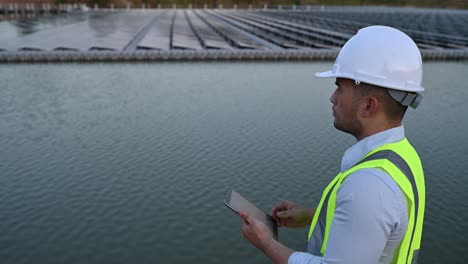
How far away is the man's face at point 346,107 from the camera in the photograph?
1789 millimetres

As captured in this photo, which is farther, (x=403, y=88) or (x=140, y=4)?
(x=140, y=4)

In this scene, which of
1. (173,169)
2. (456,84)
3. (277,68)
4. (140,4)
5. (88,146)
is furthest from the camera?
(140,4)

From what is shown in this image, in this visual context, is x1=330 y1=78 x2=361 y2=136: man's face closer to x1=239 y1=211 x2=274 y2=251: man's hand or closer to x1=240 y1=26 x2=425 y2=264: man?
x1=240 y1=26 x2=425 y2=264: man

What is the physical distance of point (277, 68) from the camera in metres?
19.5

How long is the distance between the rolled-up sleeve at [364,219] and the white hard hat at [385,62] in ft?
1.33

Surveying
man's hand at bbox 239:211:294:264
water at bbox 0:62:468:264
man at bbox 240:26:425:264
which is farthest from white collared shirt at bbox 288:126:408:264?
→ water at bbox 0:62:468:264

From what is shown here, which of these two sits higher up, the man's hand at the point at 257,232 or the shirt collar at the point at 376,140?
the shirt collar at the point at 376,140

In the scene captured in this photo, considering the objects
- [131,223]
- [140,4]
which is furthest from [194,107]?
[140,4]

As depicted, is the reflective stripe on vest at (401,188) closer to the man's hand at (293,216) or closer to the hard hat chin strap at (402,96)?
Result: the hard hat chin strap at (402,96)

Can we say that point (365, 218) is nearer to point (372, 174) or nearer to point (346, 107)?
point (372, 174)

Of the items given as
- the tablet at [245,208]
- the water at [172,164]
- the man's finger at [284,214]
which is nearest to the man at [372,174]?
the tablet at [245,208]

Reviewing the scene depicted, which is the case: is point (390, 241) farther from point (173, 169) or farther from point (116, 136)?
point (116, 136)

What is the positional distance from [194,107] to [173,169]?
444cm

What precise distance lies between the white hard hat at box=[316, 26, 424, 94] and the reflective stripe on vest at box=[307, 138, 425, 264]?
0.25 m
